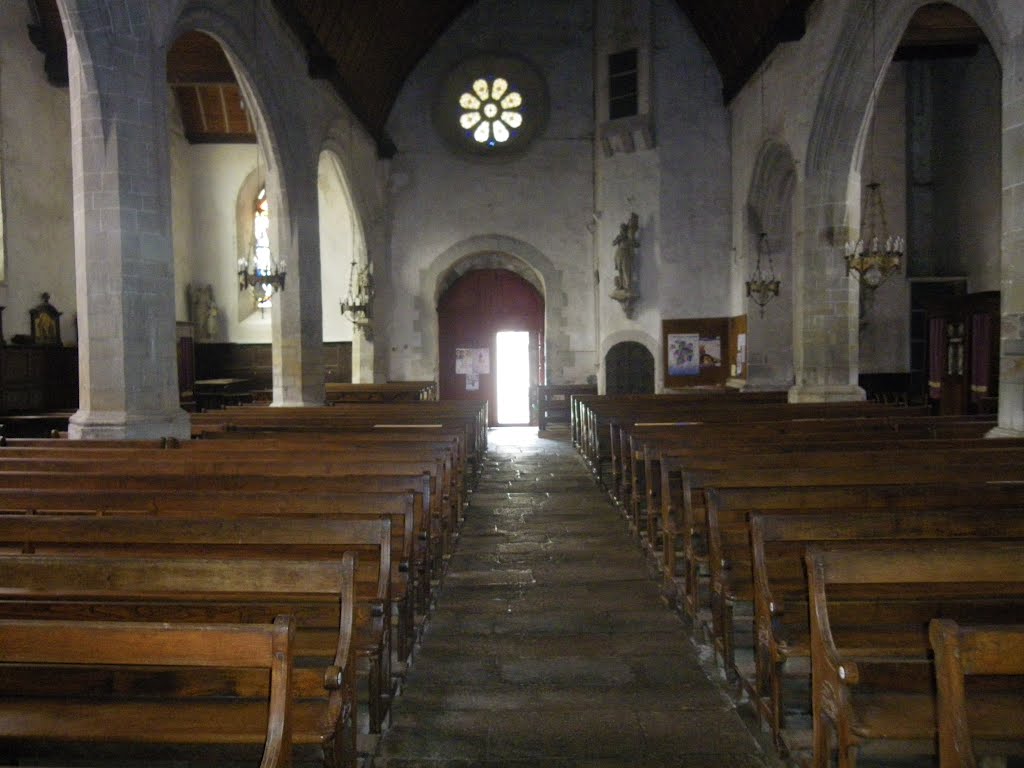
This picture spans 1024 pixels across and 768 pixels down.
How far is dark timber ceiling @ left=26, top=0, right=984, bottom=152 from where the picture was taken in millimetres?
10352

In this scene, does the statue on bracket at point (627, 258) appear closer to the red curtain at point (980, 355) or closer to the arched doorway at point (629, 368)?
the arched doorway at point (629, 368)

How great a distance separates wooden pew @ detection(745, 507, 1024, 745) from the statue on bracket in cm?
1172

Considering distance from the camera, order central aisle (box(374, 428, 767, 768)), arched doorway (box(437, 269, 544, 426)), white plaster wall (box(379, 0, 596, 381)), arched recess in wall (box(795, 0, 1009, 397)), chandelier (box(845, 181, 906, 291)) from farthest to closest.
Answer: arched doorway (box(437, 269, 544, 426))
white plaster wall (box(379, 0, 596, 381))
arched recess in wall (box(795, 0, 1009, 397))
chandelier (box(845, 181, 906, 291))
central aisle (box(374, 428, 767, 768))

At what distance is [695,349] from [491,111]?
22.1 ft

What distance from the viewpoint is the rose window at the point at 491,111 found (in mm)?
16172

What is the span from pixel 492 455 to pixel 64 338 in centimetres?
A: 687

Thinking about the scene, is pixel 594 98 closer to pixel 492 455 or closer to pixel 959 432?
pixel 492 455

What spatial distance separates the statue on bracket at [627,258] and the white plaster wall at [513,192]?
1.53 m

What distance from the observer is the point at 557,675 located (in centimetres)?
333

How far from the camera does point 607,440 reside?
807 centimetres

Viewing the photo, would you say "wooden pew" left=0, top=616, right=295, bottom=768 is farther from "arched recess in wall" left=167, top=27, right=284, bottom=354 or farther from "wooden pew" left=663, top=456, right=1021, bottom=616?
"arched recess in wall" left=167, top=27, right=284, bottom=354

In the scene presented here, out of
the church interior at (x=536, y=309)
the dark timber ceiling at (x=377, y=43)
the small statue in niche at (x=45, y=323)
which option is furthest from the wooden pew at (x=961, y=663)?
the small statue in niche at (x=45, y=323)

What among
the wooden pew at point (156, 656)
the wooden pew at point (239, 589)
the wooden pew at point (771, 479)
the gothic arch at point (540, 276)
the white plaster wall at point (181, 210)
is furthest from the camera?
the gothic arch at point (540, 276)

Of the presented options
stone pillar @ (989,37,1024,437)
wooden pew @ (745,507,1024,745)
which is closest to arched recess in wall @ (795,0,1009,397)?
stone pillar @ (989,37,1024,437)
